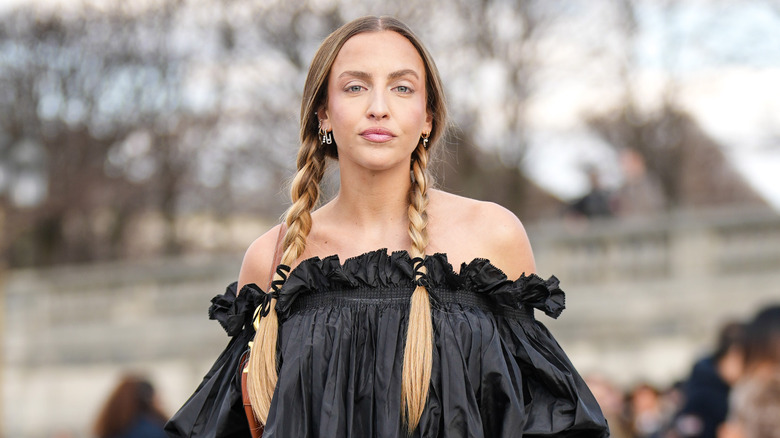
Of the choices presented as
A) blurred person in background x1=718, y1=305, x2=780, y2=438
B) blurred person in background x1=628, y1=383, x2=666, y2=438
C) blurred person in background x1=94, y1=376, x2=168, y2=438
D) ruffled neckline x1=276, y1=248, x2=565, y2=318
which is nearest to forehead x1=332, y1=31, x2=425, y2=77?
ruffled neckline x1=276, y1=248, x2=565, y2=318

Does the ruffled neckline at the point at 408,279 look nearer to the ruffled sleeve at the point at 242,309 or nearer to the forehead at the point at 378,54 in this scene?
the ruffled sleeve at the point at 242,309

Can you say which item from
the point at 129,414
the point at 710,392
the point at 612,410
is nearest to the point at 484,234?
the point at 710,392

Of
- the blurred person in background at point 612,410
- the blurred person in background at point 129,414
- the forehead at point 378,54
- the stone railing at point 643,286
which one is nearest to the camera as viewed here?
the forehead at point 378,54

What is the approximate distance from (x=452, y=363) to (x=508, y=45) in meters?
23.7

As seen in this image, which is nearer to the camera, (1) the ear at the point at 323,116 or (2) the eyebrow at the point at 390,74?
(2) the eyebrow at the point at 390,74

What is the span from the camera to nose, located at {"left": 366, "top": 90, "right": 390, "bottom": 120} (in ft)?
12.8

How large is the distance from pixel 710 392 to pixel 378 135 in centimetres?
475

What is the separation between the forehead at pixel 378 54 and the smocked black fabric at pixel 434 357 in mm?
580

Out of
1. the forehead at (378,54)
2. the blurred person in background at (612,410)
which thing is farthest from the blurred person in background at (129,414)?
the forehead at (378,54)

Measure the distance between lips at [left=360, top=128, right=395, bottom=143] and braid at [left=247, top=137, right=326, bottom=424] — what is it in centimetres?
31

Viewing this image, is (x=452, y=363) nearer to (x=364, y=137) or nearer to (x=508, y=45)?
(x=364, y=137)

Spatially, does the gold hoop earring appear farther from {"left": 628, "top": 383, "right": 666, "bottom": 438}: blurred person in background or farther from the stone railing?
the stone railing

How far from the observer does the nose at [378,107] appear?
3912 millimetres

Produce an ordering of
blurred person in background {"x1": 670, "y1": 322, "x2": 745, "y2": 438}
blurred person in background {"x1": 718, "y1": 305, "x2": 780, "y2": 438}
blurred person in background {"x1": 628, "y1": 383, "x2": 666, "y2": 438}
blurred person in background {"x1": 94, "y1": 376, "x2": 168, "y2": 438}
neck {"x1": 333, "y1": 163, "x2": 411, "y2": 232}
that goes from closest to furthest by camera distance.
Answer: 1. neck {"x1": 333, "y1": 163, "x2": 411, "y2": 232}
2. blurred person in background {"x1": 718, "y1": 305, "x2": 780, "y2": 438}
3. blurred person in background {"x1": 670, "y1": 322, "x2": 745, "y2": 438}
4. blurred person in background {"x1": 94, "y1": 376, "x2": 168, "y2": 438}
5. blurred person in background {"x1": 628, "y1": 383, "x2": 666, "y2": 438}
